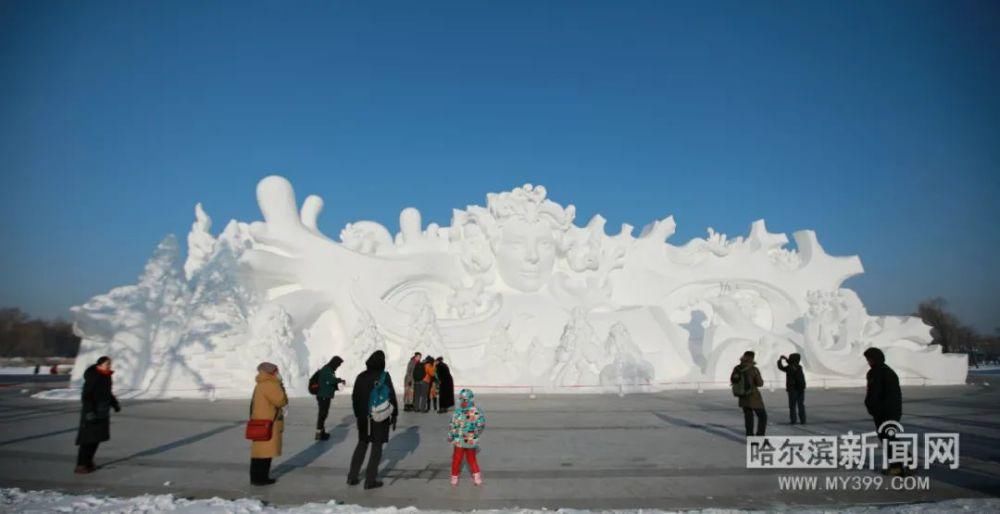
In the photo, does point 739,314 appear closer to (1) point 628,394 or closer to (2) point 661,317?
(2) point 661,317

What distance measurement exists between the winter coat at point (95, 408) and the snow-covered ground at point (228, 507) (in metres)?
1.13

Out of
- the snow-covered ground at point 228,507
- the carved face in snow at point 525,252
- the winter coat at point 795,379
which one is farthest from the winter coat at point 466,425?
the carved face in snow at point 525,252

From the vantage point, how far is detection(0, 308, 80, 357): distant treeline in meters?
60.6

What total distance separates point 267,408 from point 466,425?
80.2 inches

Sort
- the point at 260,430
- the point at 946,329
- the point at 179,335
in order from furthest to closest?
the point at 946,329
the point at 179,335
the point at 260,430

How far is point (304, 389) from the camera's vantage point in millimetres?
17359

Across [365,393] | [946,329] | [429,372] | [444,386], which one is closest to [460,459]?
[365,393]

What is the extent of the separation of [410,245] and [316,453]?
52.5ft

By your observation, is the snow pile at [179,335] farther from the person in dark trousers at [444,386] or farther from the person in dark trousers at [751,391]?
the person in dark trousers at [751,391]

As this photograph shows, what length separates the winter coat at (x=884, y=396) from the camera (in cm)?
645

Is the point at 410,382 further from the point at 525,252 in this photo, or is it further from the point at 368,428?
the point at 525,252

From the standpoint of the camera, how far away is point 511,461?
7.28 m

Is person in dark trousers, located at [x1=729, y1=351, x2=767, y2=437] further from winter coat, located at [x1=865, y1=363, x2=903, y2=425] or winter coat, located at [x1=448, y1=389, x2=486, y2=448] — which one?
winter coat, located at [x1=448, y1=389, x2=486, y2=448]

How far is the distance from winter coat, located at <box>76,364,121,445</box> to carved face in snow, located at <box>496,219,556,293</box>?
1670 cm
